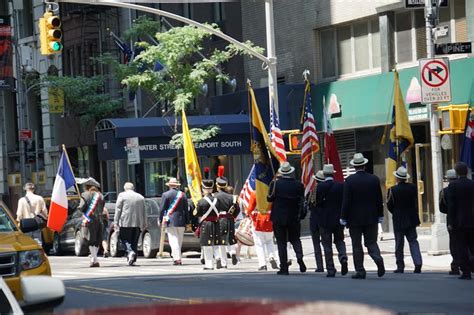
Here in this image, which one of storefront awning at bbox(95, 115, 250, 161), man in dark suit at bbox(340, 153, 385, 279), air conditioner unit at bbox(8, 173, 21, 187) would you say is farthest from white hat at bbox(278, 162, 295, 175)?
air conditioner unit at bbox(8, 173, 21, 187)

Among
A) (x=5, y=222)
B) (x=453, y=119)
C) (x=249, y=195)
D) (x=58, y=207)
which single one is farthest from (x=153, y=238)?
(x=5, y=222)

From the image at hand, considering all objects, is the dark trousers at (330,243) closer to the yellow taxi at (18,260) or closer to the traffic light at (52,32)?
the yellow taxi at (18,260)

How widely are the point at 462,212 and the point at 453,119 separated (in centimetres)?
807

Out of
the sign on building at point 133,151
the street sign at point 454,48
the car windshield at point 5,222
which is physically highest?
the street sign at point 454,48

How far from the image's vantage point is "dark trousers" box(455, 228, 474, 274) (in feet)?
63.4

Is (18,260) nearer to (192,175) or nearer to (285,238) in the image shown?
(285,238)

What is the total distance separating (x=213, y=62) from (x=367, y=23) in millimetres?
5165

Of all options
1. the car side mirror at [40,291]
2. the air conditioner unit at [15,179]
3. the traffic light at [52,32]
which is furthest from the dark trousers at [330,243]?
the air conditioner unit at [15,179]

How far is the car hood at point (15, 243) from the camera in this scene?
41.8 ft

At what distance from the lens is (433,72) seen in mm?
24203

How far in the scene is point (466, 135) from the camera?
78.3ft

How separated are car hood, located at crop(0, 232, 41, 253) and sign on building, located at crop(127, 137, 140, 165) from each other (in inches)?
886

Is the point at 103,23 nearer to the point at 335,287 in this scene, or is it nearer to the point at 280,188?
the point at 280,188

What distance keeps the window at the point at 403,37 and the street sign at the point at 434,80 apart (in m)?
9.10
